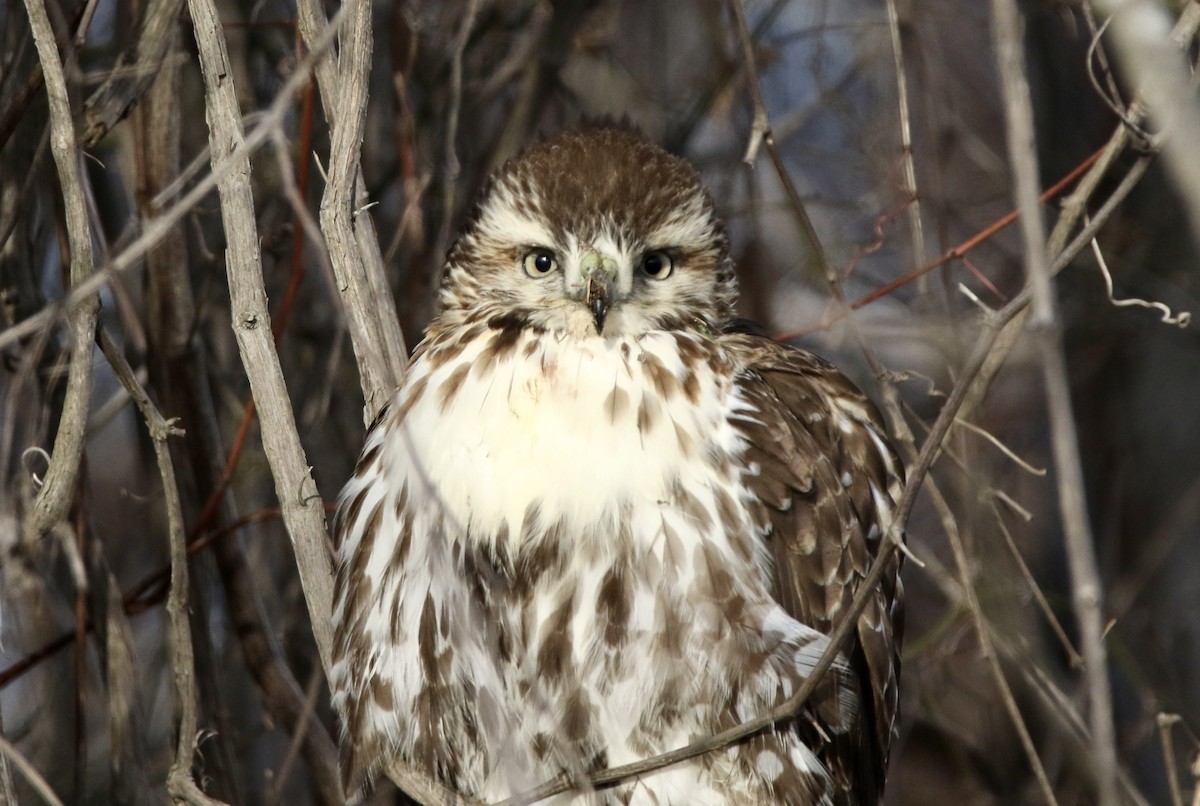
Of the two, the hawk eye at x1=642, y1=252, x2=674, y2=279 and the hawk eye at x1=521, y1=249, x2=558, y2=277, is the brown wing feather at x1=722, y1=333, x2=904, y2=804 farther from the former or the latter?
the hawk eye at x1=521, y1=249, x2=558, y2=277

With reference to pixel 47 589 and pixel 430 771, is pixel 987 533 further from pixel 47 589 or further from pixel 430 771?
pixel 47 589

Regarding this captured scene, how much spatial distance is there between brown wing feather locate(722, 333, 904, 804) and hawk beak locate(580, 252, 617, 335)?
1.26ft

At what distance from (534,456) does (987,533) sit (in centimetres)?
259

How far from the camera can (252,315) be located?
8.73ft

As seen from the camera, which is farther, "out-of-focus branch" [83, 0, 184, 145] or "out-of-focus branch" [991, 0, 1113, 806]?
"out-of-focus branch" [83, 0, 184, 145]

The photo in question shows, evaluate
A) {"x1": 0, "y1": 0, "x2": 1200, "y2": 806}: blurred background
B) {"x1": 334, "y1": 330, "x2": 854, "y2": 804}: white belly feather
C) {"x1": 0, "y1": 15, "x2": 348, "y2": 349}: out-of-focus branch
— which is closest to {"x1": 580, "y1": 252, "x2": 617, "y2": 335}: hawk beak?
{"x1": 334, "y1": 330, "x2": 854, "y2": 804}: white belly feather

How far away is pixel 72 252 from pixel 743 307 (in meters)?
3.13

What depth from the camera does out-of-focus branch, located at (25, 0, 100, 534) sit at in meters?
2.61

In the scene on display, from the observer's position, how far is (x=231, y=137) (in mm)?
2641

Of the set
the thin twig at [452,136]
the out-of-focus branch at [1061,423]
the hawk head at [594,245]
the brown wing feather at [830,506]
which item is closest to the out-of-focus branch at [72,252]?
the hawk head at [594,245]

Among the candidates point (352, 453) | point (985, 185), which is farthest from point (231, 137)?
point (985, 185)

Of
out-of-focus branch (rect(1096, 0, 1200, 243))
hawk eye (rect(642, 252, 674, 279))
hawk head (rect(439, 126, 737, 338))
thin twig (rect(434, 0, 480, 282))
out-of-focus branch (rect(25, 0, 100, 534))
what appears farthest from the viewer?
thin twig (rect(434, 0, 480, 282))

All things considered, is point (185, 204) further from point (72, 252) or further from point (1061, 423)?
point (1061, 423)

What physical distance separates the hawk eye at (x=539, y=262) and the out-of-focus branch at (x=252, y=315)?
2.00 ft
